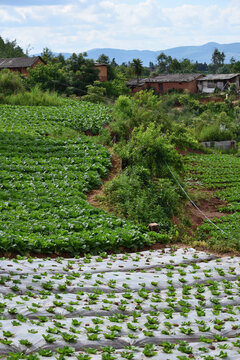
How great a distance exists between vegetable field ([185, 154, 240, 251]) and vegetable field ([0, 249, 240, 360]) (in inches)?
156

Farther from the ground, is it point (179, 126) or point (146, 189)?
point (179, 126)

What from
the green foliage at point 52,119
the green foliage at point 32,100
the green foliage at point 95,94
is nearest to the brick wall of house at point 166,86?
the green foliage at point 95,94

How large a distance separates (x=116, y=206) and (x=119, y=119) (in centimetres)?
1029

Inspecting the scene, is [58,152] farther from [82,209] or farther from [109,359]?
[109,359]

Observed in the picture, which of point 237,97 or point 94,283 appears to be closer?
point 94,283

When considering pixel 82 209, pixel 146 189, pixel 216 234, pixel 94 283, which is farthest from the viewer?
pixel 146 189

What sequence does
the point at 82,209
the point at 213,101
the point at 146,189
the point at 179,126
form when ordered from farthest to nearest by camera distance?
the point at 213,101
the point at 179,126
the point at 146,189
the point at 82,209

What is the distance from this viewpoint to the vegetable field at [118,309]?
238 inches

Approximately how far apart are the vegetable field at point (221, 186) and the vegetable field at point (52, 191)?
271 cm

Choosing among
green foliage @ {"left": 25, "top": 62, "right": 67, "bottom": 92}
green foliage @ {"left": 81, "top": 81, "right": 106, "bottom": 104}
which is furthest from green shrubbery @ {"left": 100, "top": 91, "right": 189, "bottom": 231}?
green foliage @ {"left": 25, "top": 62, "right": 67, "bottom": 92}

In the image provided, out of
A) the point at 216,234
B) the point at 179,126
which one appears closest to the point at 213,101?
the point at 179,126

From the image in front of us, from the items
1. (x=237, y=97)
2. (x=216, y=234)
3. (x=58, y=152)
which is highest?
(x=237, y=97)

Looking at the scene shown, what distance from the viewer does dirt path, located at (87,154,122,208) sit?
628 inches

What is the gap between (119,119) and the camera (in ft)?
82.1
